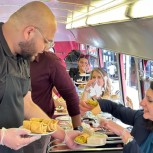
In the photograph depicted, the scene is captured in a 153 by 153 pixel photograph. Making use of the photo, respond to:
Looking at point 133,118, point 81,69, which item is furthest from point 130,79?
point 133,118

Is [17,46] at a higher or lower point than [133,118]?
higher

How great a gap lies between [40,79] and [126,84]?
3173mm

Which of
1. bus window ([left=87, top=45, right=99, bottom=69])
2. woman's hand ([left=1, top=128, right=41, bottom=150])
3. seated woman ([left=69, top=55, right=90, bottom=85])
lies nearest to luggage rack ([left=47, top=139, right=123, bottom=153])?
woman's hand ([left=1, top=128, right=41, bottom=150])

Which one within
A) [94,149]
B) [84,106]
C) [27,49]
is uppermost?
[27,49]

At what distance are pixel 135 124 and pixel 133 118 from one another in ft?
0.42

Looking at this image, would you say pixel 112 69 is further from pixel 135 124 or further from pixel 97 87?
pixel 135 124

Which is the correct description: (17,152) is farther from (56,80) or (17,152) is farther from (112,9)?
(112,9)

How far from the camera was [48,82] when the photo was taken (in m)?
2.98

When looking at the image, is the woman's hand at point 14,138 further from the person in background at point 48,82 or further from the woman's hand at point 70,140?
the person in background at point 48,82

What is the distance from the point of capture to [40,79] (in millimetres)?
2928

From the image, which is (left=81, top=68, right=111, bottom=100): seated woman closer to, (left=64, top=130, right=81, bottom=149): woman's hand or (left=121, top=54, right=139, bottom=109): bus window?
(left=121, top=54, right=139, bottom=109): bus window

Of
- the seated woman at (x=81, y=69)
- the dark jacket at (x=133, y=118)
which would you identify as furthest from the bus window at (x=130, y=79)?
the dark jacket at (x=133, y=118)

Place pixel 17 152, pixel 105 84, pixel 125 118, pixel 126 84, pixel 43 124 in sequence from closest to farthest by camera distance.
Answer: pixel 43 124 → pixel 17 152 → pixel 125 118 → pixel 105 84 → pixel 126 84

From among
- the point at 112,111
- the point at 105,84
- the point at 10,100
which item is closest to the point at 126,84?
the point at 105,84
